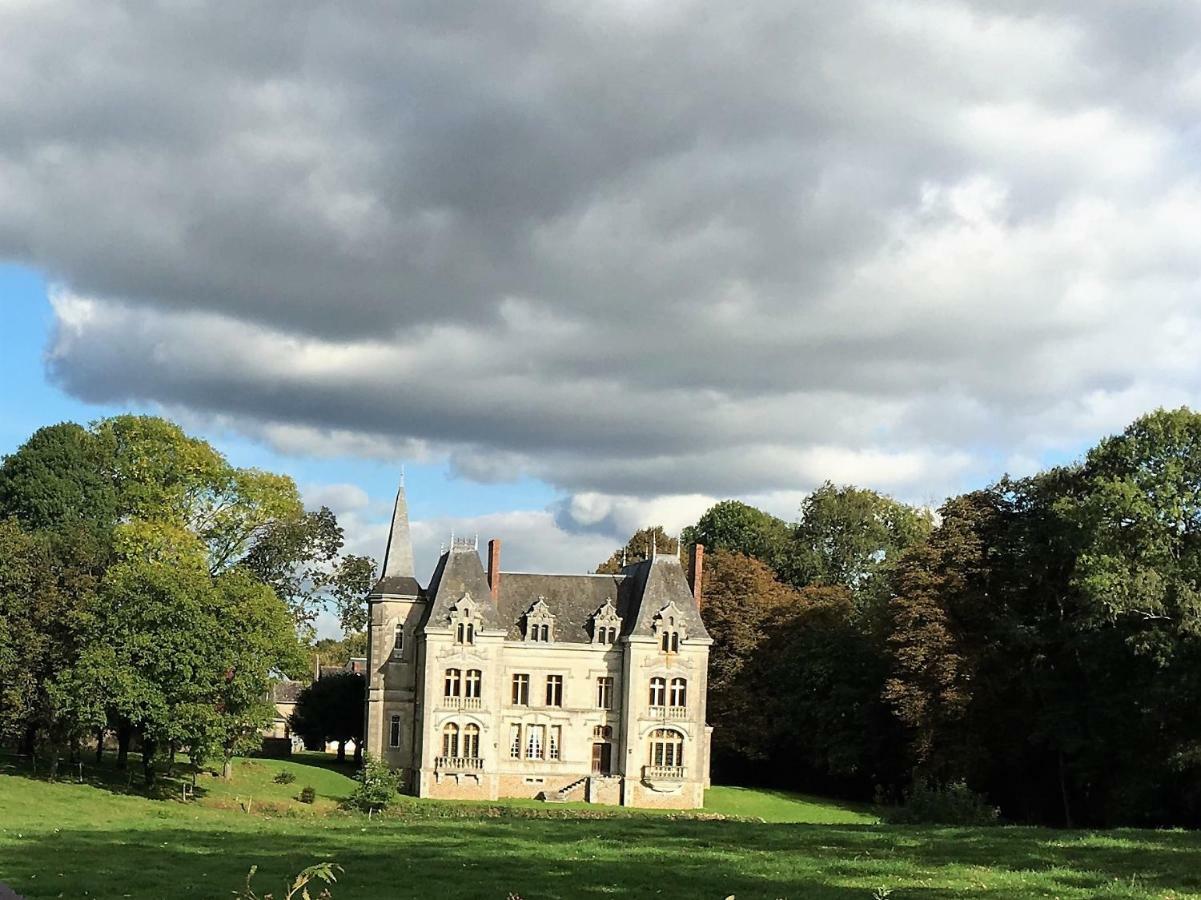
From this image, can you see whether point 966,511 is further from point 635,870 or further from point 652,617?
point 635,870

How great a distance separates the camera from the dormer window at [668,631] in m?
56.8

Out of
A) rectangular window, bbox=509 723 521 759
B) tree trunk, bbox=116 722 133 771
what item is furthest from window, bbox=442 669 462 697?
tree trunk, bbox=116 722 133 771

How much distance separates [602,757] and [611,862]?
38.3 metres

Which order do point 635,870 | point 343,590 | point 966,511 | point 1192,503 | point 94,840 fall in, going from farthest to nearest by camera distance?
point 343,590
point 966,511
point 1192,503
point 94,840
point 635,870

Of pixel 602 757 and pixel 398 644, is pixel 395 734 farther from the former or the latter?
pixel 602 757

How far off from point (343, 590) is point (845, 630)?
24531 millimetres

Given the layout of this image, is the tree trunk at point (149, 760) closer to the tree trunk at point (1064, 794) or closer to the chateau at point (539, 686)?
the chateau at point (539, 686)

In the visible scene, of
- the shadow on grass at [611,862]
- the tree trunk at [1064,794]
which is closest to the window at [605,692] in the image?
the tree trunk at [1064,794]

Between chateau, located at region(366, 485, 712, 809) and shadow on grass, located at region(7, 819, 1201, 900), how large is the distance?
2947cm

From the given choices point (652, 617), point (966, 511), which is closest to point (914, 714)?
point (966, 511)

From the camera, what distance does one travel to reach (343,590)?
6544 centimetres

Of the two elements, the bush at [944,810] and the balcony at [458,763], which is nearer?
the bush at [944,810]

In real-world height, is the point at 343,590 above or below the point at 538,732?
above

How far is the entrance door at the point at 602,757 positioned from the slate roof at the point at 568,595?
180 inches
